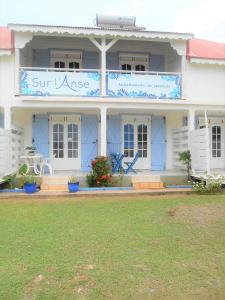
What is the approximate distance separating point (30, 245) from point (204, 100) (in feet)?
32.6

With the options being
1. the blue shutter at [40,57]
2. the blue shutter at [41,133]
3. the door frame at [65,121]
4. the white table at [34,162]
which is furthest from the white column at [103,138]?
the blue shutter at [40,57]

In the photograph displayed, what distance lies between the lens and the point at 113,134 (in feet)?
49.4

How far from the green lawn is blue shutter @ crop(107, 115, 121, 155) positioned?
5.91 metres

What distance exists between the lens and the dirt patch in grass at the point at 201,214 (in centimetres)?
759

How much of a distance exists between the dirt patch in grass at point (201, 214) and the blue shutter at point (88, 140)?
21.0ft

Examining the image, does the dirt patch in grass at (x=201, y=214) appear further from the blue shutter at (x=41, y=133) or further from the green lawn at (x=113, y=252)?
the blue shutter at (x=41, y=133)

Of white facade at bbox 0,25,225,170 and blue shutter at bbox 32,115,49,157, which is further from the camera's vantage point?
blue shutter at bbox 32,115,49,157

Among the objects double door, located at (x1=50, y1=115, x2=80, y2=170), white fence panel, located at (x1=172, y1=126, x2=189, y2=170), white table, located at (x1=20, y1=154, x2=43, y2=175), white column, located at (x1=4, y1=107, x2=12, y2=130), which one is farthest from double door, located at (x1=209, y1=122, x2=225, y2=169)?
white column, located at (x1=4, y1=107, x2=12, y2=130)

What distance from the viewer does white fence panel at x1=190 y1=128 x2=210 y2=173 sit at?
1204 cm

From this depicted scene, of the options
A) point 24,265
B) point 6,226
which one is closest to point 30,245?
point 24,265

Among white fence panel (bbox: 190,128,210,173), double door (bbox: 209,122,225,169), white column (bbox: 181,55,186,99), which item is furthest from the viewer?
double door (bbox: 209,122,225,169)

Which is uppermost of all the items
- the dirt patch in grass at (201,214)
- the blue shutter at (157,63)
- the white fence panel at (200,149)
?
the blue shutter at (157,63)

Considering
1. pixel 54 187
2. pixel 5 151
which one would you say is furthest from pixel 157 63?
pixel 5 151

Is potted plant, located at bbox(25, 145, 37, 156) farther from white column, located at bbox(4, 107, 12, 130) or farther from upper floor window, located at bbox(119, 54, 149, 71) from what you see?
upper floor window, located at bbox(119, 54, 149, 71)
